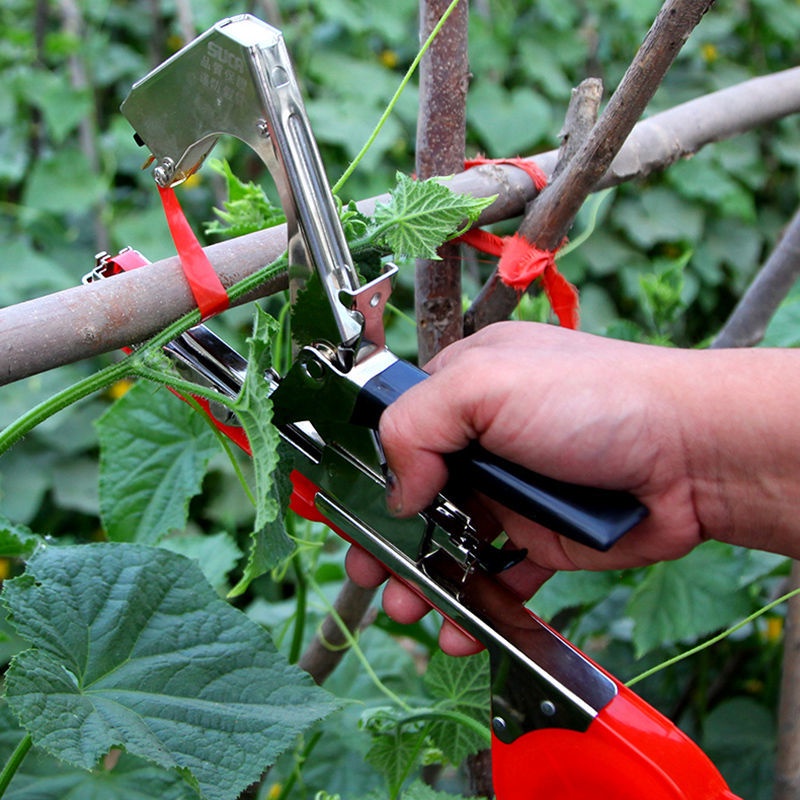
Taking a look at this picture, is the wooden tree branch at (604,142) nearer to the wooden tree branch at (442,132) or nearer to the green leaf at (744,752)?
the wooden tree branch at (442,132)

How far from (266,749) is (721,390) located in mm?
402

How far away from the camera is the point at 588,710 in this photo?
22.8 inches

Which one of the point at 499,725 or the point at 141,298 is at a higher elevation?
the point at 141,298

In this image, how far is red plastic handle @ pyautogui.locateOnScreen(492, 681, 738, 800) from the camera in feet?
1.86

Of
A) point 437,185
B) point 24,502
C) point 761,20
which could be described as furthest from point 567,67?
point 437,185

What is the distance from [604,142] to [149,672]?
1.73ft

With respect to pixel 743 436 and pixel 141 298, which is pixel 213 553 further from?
pixel 743 436

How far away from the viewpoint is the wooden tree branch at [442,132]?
74cm

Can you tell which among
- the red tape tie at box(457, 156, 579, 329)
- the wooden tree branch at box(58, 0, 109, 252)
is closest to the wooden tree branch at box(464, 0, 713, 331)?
the red tape tie at box(457, 156, 579, 329)

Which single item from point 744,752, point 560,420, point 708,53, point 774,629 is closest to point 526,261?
point 560,420

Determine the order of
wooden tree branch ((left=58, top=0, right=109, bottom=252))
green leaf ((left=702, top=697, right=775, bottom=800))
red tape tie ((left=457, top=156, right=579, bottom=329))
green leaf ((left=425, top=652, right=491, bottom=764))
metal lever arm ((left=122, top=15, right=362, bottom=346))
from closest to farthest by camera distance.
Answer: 1. metal lever arm ((left=122, top=15, right=362, bottom=346))
2. red tape tie ((left=457, top=156, right=579, bottom=329))
3. green leaf ((left=425, top=652, right=491, bottom=764))
4. green leaf ((left=702, top=697, right=775, bottom=800))
5. wooden tree branch ((left=58, top=0, right=109, bottom=252))

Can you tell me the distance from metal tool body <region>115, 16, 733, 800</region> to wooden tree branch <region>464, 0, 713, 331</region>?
0.70 ft

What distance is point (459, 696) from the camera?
84cm

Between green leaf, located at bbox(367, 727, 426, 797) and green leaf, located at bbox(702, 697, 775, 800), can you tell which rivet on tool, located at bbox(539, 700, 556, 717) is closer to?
green leaf, located at bbox(367, 727, 426, 797)
